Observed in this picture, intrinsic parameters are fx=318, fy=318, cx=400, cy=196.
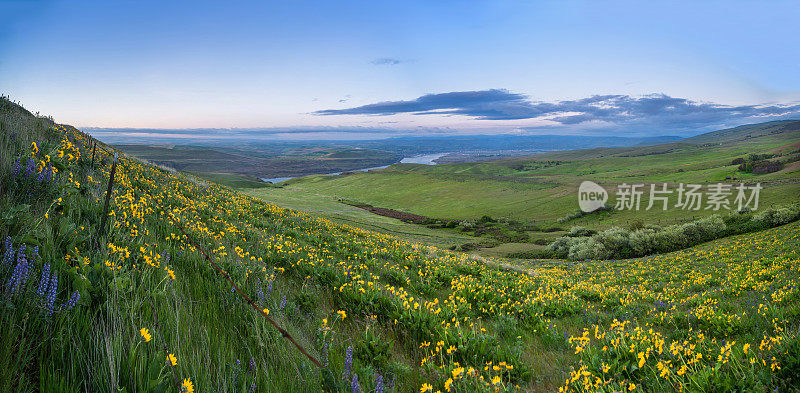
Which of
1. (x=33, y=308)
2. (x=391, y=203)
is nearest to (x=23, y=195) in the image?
(x=33, y=308)

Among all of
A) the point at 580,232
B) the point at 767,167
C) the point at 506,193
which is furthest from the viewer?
the point at 506,193

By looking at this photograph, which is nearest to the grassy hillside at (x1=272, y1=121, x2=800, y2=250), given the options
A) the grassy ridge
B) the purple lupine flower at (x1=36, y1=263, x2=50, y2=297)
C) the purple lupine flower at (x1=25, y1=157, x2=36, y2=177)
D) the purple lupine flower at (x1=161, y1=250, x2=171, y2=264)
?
the grassy ridge

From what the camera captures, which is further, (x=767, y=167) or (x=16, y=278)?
(x=767, y=167)

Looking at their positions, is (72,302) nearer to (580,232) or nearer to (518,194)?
(580,232)

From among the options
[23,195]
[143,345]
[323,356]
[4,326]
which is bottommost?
[323,356]

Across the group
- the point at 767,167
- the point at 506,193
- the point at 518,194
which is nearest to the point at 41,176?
the point at 518,194

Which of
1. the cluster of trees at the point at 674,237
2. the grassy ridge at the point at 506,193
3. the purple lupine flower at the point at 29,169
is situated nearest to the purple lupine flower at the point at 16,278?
the purple lupine flower at the point at 29,169

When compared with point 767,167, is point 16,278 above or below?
above

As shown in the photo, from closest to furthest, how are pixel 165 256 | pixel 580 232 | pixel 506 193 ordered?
1. pixel 165 256
2. pixel 580 232
3. pixel 506 193

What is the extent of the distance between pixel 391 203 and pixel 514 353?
10576cm

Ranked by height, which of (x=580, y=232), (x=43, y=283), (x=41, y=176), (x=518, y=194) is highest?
(x=41, y=176)

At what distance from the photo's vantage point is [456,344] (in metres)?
3.73

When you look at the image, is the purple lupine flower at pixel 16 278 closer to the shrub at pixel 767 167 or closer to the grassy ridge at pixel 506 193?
the grassy ridge at pixel 506 193

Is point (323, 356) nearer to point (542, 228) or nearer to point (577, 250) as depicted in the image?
point (577, 250)
